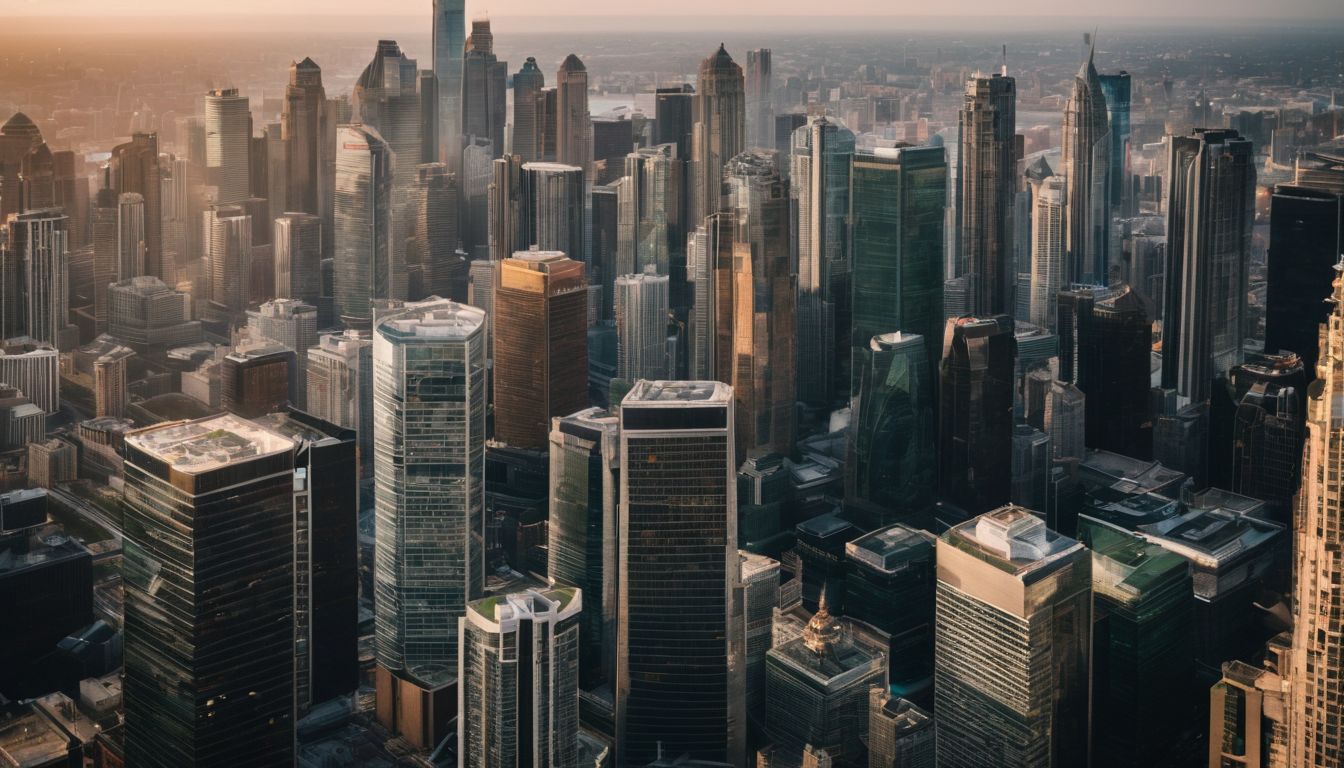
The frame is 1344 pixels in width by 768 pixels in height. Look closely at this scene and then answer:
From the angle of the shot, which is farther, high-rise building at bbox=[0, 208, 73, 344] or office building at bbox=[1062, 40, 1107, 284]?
office building at bbox=[1062, 40, 1107, 284]

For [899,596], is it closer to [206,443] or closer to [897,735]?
[897,735]

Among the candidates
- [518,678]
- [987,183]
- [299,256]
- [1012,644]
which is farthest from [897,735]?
[299,256]

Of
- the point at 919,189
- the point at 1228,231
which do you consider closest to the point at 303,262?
the point at 919,189

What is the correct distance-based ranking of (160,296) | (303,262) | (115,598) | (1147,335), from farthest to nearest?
(303,262)
(160,296)
(1147,335)
(115,598)

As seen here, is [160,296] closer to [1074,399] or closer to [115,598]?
[115,598]

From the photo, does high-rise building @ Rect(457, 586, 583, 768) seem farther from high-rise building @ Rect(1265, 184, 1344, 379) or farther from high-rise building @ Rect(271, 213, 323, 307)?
high-rise building @ Rect(271, 213, 323, 307)

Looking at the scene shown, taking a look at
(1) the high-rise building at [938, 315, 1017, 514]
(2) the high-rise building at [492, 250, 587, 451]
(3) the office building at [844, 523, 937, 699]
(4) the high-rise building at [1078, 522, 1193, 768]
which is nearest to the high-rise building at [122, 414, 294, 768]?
(3) the office building at [844, 523, 937, 699]

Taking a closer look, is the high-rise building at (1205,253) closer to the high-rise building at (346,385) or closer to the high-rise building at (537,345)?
the high-rise building at (537,345)

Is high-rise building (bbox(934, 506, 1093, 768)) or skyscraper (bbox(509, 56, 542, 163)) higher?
skyscraper (bbox(509, 56, 542, 163))
